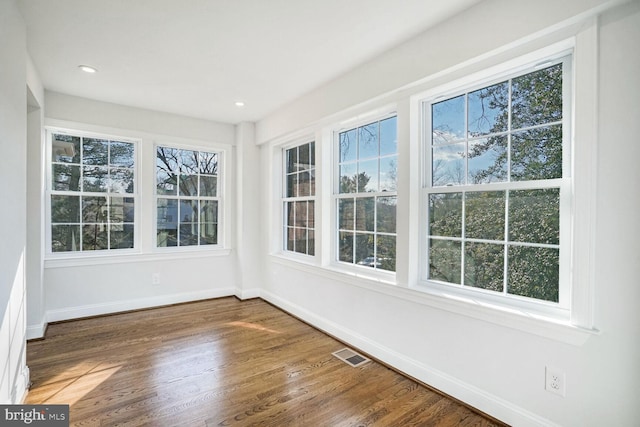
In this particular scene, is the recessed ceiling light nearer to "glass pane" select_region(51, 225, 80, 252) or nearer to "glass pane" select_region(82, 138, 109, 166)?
"glass pane" select_region(82, 138, 109, 166)

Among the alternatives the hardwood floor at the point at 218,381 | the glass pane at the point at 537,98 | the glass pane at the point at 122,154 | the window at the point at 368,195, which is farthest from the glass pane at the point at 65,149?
the glass pane at the point at 537,98

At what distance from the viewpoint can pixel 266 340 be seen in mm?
3217

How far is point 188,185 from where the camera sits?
4590mm

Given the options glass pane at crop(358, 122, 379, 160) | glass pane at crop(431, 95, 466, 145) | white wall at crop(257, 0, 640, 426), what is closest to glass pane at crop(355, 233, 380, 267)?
white wall at crop(257, 0, 640, 426)

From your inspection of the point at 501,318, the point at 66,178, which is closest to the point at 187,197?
the point at 66,178

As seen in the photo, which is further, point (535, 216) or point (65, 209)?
point (65, 209)

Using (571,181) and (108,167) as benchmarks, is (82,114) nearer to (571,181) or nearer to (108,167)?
(108,167)

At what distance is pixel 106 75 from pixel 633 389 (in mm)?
4494

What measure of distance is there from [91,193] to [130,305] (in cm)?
149

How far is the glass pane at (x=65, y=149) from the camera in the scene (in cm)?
370

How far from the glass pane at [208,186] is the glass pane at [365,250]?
103 inches

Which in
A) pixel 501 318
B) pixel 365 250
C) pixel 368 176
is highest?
pixel 368 176

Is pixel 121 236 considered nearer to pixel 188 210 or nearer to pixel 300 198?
pixel 188 210

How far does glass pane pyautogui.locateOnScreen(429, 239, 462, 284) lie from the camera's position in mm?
2338
